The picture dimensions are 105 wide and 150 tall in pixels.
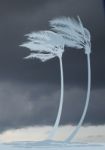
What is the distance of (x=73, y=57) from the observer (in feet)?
15.5

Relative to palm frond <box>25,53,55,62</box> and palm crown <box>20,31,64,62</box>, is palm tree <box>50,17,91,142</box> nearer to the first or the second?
palm crown <box>20,31,64,62</box>

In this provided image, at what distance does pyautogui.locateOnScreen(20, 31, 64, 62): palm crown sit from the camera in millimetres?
4738

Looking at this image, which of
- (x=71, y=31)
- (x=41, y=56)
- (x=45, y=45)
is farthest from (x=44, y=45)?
(x=71, y=31)

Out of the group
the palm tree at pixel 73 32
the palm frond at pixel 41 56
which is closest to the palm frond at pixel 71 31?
the palm tree at pixel 73 32

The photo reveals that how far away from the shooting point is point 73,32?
4.82 meters

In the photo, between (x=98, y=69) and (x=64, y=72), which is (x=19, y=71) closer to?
(x=64, y=72)

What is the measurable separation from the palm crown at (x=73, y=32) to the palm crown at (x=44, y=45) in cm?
6

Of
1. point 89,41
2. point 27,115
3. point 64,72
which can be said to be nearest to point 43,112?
point 27,115

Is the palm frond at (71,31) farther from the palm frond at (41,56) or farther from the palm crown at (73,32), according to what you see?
the palm frond at (41,56)

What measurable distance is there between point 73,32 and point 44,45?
12.8 inches

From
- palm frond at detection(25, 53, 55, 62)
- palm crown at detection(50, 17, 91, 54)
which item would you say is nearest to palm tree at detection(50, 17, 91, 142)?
palm crown at detection(50, 17, 91, 54)

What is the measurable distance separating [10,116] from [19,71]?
0.46 meters

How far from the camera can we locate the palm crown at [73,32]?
15.6 ft

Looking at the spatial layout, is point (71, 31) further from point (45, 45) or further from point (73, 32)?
point (45, 45)
